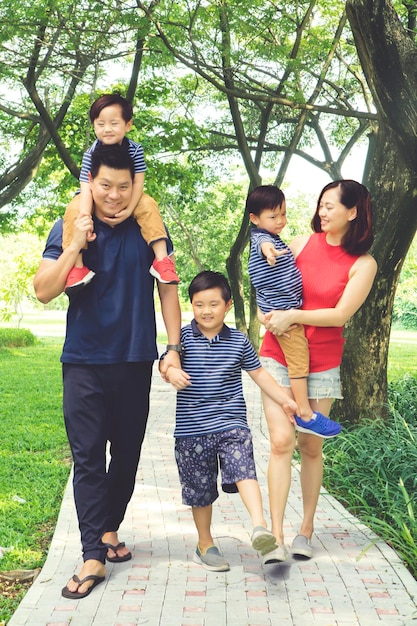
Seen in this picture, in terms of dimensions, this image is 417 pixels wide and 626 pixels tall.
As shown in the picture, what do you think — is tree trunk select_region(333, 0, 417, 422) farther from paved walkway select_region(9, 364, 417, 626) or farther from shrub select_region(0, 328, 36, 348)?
shrub select_region(0, 328, 36, 348)

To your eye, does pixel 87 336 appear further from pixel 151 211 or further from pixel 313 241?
pixel 313 241

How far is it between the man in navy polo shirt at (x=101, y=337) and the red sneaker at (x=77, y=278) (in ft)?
0.34

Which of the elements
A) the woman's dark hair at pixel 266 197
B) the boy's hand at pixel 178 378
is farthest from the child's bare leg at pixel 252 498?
the woman's dark hair at pixel 266 197

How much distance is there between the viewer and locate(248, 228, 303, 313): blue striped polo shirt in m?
4.17

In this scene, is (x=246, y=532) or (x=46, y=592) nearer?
(x=46, y=592)

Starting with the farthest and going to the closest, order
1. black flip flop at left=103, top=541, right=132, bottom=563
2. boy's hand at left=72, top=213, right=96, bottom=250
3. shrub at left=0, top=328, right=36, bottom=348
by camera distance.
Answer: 1. shrub at left=0, top=328, right=36, bottom=348
2. black flip flop at left=103, top=541, right=132, bottom=563
3. boy's hand at left=72, top=213, right=96, bottom=250

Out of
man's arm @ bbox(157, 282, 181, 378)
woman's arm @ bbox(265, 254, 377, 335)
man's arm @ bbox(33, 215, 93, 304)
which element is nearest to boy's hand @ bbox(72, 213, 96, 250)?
man's arm @ bbox(33, 215, 93, 304)

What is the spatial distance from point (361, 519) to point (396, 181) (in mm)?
3541

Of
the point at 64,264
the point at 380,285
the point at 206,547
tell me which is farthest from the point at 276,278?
the point at 380,285

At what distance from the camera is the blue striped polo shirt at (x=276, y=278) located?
164 inches

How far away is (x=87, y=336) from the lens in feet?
12.8

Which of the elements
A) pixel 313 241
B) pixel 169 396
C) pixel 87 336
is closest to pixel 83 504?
pixel 87 336

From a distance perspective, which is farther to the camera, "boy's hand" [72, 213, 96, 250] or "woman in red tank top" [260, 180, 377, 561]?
Result: "woman in red tank top" [260, 180, 377, 561]

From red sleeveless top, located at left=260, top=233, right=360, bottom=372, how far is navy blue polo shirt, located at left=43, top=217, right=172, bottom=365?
2.47ft
